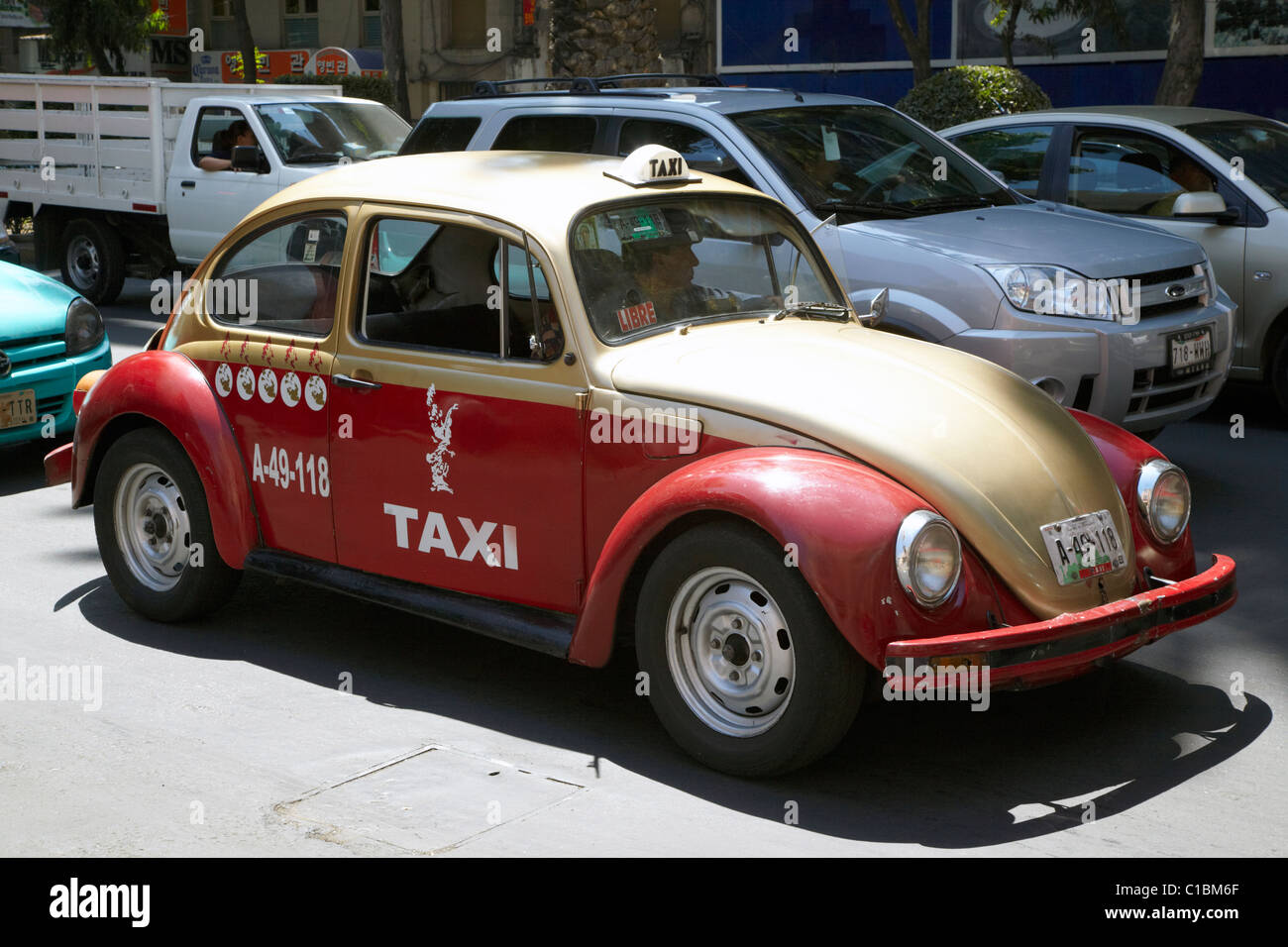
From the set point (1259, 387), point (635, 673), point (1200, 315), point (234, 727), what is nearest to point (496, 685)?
point (635, 673)

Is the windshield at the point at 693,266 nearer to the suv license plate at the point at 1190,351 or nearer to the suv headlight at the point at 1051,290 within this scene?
the suv headlight at the point at 1051,290

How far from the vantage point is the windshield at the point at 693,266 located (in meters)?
4.97

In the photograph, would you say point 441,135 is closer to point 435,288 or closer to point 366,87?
point 435,288

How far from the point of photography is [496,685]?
5.35 metres

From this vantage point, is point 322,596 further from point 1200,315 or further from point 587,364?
point 1200,315

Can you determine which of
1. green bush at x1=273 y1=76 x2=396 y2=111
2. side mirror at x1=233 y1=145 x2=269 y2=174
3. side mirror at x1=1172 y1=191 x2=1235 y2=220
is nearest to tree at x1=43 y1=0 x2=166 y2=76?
green bush at x1=273 y1=76 x2=396 y2=111

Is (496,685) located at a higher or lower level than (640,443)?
lower

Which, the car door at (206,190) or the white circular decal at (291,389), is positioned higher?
the car door at (206,190)

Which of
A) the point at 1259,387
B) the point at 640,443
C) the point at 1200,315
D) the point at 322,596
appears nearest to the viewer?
the point at 640,443

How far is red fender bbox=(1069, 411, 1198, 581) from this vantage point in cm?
482

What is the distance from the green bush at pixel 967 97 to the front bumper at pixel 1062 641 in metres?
11.2

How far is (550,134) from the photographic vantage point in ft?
28.3

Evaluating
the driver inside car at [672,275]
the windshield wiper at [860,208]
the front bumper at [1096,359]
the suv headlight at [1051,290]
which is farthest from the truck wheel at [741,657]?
the windshield wiper at [860,208]
